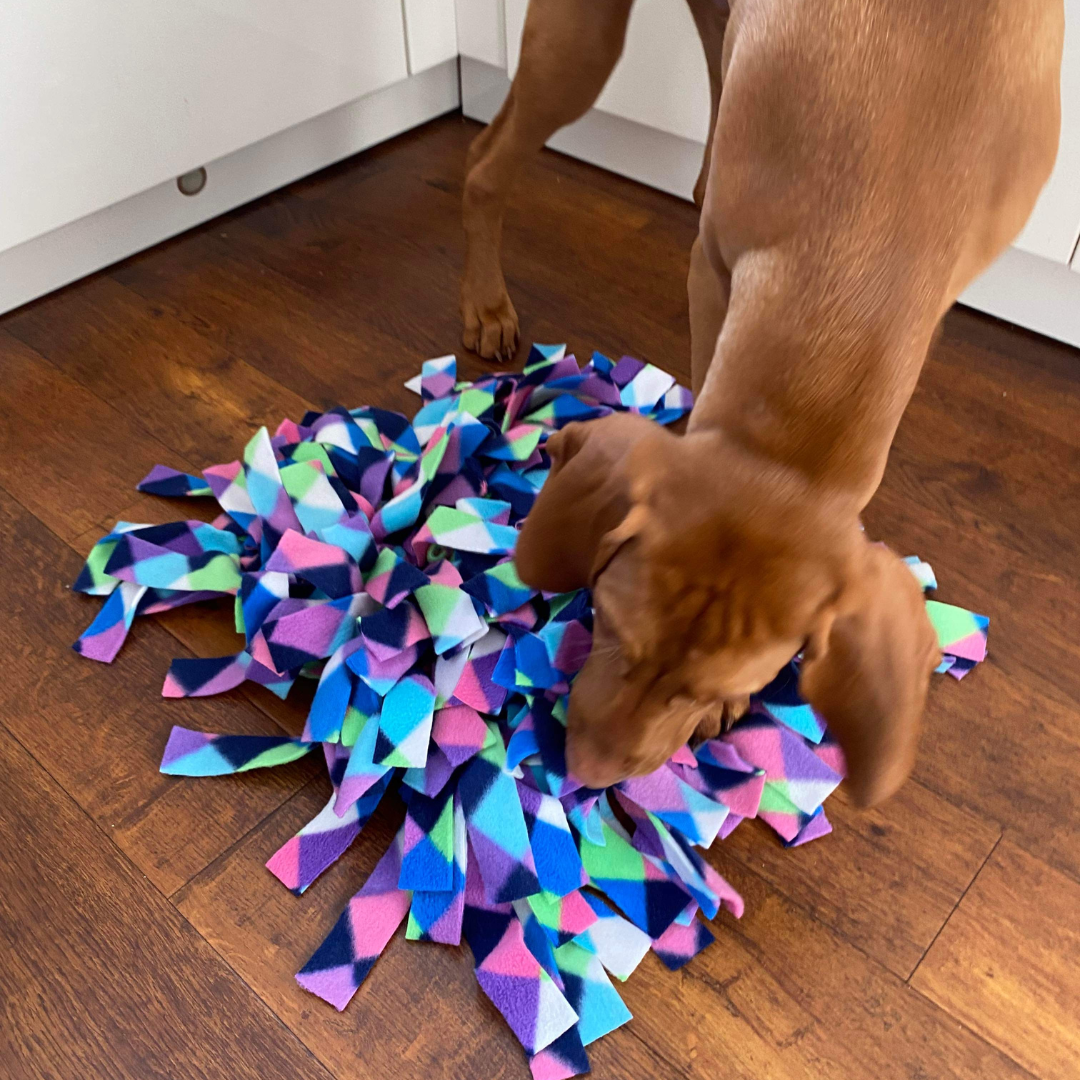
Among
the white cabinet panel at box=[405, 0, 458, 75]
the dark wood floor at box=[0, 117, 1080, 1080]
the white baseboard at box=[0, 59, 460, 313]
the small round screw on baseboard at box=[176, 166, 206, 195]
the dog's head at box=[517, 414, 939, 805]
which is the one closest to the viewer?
the dog's head at box=[517, 414, 939, 805]

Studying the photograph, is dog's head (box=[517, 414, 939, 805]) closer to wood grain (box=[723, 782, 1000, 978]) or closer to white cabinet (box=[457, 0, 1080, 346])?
wood grain (box=[723, 782, 1000, 978])

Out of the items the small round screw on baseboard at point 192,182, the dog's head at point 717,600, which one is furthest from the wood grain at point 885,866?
the small round screw on baseboard at point 192,182

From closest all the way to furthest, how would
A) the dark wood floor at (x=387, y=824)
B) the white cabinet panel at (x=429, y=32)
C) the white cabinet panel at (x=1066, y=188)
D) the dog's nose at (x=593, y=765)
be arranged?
the dog's nose at (x=593, y=765) → the dark wood floor at (x=387, y=824) → the white cabinet panel at (x=1066, y=188) → the white cabinet panel at (x=429, y=32)

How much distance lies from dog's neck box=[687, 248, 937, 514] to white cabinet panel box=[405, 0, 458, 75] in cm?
179

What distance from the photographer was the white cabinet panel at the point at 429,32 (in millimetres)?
2455

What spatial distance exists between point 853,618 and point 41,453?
59.6 inches

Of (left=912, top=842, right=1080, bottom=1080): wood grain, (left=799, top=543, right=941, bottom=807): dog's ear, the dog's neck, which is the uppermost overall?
the dog's neck

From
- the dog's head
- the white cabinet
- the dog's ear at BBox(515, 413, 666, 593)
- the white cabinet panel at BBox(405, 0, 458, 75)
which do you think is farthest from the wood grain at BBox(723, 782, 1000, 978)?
the white cabinet panel at BBox(405, 0, 458, 75)

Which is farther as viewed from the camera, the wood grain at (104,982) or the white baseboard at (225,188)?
the white baseboard at (225,188)

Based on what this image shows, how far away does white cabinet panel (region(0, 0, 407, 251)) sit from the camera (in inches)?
74.5

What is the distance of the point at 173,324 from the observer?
215cm

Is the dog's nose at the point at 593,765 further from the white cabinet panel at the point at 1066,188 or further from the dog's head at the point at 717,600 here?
the white cabinet panel at the point at 1066,188

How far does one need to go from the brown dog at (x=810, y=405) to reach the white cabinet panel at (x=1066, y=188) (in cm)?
70

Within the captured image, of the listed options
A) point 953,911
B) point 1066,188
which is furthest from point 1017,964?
point 1066,188
